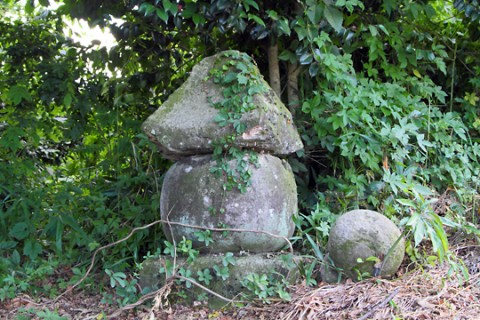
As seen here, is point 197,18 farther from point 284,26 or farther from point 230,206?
point 230,206

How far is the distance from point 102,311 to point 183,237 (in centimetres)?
58

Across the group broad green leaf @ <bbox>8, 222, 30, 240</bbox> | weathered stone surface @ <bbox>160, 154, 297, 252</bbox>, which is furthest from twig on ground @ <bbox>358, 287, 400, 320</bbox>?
broad green leaf @ <bbox>8, 222, 30, 240</bbox>

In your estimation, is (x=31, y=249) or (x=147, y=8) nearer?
(x=147, y=8)

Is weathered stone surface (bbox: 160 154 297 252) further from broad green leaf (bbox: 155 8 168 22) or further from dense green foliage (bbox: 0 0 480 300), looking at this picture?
broad green leaf (bbox: 155 8 168 22)

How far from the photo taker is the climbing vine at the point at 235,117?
8.87 feet

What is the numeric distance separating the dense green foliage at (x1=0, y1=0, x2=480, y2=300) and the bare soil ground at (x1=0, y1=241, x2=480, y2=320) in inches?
7.2

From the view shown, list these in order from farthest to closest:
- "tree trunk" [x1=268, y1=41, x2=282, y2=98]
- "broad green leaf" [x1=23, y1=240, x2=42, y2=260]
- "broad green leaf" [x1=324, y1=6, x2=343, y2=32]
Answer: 1. "tree trunk" [x1=268, y1=41, x2=282, y2=98]
2. "broad green leaf" [x1=23, y1=240, x2=42, y2=260]
3. "broad green leaf" [x1=324, y1=6, x2=343, y2=32]

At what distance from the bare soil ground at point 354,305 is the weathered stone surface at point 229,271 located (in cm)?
8

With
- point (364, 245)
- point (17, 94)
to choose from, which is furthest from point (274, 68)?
point (17, 94)

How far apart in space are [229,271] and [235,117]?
2.79 ft

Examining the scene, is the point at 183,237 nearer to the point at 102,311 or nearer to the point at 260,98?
the point at 102,311

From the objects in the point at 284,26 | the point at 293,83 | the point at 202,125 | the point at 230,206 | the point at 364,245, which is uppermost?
the point at 284,26

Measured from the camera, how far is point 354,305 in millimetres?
2342

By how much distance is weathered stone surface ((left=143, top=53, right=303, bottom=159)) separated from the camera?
8.91 feet
